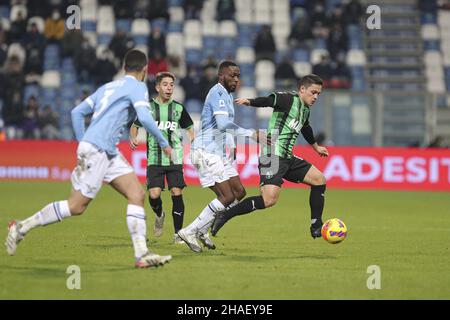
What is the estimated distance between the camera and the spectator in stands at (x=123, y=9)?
30.1 m

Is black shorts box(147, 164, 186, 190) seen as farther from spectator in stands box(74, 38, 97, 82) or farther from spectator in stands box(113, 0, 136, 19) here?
spectator in stands box(113, 0, 136, 19)

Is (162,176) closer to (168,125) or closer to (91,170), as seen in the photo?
(168,125)

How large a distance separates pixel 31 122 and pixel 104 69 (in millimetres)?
2572

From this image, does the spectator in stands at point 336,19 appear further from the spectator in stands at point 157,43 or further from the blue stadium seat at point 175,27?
the spectator in stands at point 157,43

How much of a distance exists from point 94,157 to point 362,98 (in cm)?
1852

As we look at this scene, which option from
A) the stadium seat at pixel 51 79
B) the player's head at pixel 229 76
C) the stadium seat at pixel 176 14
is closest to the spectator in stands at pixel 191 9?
the stadium seat at pixel 176 14

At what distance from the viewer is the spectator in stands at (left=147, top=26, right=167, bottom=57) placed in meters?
27.3

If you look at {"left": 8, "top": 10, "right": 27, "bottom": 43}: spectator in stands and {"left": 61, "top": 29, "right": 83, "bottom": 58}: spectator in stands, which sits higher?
{"left": 8, "top": 10, "right": 27, "bottom": 43}: spectator in stands

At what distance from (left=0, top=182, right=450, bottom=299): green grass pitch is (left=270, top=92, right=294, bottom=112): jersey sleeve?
1.73 m

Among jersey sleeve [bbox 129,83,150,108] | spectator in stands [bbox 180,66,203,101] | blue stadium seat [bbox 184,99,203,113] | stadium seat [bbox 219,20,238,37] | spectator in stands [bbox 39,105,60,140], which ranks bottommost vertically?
jersey sleeve [bbox 129,83,150,108]

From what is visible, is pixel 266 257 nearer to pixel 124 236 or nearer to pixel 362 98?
pixel 124 236

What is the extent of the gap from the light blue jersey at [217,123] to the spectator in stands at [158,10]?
1835 centimetres

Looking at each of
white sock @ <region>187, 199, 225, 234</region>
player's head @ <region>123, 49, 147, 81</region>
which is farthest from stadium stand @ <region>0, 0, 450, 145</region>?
player's head @ <region>123, 49, 147, 81</region>

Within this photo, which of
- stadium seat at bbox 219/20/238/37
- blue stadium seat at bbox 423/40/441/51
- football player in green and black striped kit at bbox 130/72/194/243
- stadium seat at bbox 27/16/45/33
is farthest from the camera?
blue stadium seat at bbox 423/40/441/51
